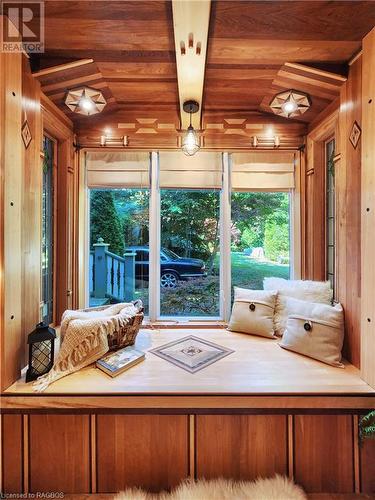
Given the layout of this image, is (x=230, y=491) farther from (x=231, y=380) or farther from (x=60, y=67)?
(x=60, y=67)

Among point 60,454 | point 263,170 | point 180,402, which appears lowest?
point 60,454

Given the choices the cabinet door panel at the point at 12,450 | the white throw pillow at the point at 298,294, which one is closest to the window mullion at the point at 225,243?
Result: the white throw pillow at the point at 298,294

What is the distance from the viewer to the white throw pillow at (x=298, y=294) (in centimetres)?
189

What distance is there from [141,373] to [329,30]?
87.8 inches

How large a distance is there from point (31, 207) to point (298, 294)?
202 centimetres

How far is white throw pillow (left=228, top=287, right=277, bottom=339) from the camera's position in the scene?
6.43 feet

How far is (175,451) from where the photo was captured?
1336mm

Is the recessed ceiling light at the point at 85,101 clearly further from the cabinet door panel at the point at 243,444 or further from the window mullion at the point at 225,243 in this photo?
the cabinet door panel at the point at 243,444

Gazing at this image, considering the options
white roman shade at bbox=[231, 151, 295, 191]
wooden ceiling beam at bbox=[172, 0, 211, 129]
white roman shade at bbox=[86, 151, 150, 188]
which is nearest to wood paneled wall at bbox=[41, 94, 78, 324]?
white roman shade at bbox=[86, 151, 150, 188]

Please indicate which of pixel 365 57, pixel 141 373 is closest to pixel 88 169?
pixel 141 373

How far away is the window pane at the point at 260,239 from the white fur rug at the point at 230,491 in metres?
1.42

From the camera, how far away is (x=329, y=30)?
4.49ft

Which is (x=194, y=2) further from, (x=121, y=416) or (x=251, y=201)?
(x=121, y=416)

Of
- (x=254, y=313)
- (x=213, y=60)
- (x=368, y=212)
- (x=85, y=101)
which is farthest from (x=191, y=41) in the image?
(x=254, y=313)
